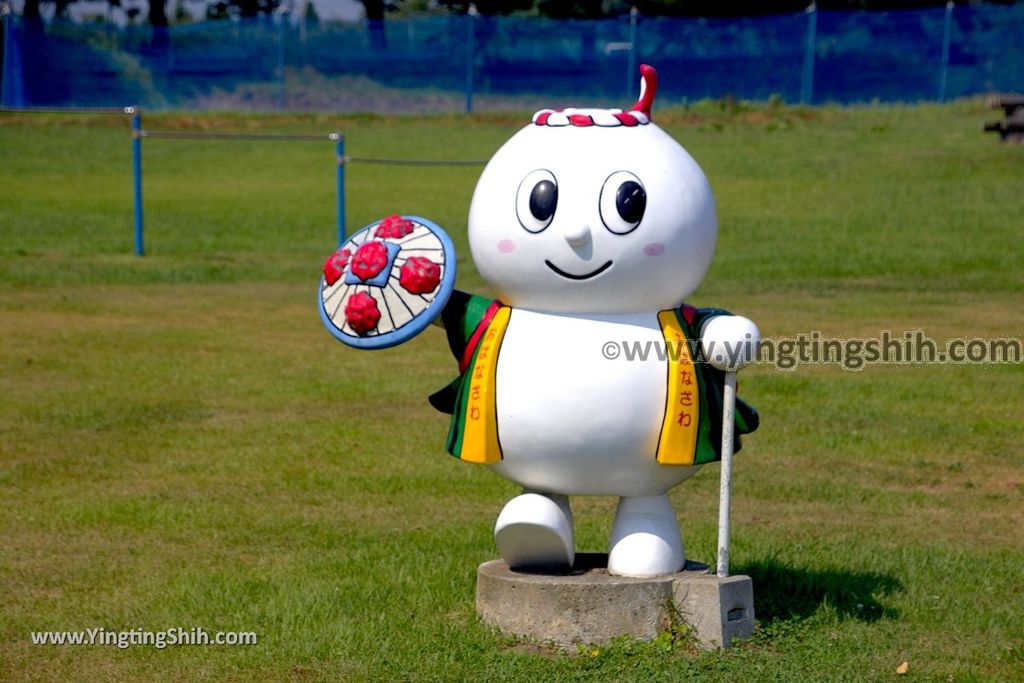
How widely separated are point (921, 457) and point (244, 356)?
534cm

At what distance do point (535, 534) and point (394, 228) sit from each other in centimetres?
130

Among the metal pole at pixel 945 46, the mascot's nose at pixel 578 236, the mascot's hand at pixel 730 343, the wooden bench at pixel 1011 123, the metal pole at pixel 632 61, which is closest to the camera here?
the mascot's nose at pixel 578 236

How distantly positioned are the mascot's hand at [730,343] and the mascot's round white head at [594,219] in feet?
0.73

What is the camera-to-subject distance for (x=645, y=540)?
550 cm

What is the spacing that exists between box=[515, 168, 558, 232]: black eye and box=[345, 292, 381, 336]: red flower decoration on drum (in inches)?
25.1

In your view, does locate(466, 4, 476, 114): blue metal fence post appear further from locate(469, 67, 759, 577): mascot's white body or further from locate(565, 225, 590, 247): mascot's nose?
locate(565, 225, 590, 247): mascot's nose

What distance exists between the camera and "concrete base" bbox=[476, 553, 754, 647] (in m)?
5.33

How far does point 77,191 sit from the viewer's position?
73.5 ft

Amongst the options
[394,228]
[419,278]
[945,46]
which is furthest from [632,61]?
[419,278]

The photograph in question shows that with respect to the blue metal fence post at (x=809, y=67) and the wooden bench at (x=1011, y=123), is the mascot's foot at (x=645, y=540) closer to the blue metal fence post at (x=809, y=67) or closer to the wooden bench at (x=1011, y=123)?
the wooden bench at (x=1011, y=123)

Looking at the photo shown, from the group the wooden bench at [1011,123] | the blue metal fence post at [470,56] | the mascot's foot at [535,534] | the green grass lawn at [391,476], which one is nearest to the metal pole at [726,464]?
the green grass lawn at [391,476]

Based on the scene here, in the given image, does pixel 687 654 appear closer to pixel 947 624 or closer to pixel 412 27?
pixel 947 624

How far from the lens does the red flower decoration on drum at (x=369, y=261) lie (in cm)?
546

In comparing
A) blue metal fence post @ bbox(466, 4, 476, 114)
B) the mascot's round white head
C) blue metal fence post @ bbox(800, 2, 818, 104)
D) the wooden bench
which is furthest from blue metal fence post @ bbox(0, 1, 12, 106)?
the mascot's round white head
